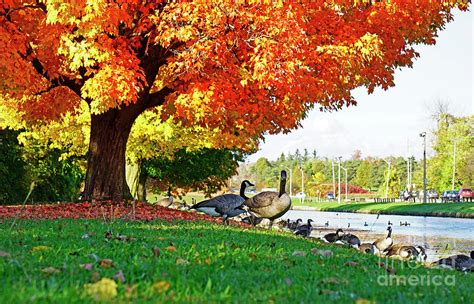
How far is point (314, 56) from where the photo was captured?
1711cm

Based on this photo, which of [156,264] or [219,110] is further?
[219,110]

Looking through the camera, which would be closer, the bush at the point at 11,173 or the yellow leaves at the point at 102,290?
the yellow leaves at the point at 102,290

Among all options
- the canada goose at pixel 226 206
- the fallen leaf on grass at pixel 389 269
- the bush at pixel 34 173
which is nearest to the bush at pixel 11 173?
the bush at pixel 34 173

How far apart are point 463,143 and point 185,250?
87.7 m

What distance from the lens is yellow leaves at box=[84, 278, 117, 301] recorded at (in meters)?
4.83

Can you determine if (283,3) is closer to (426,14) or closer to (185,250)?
(426,14)

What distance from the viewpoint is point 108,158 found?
19828 mm

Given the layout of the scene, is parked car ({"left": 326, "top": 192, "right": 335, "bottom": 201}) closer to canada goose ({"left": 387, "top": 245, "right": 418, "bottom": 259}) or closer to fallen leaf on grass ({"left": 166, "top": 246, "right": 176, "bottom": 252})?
canada goose ({"left": 387, "top": 245, "right": 418, "bottom": 259})

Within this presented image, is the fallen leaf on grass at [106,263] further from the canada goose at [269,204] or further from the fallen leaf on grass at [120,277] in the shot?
the canada goose at [269,204]

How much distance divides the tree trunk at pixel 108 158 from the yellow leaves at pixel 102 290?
1485 centimetres

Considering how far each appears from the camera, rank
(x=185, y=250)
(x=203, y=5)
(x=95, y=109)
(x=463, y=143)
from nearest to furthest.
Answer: (x=185, y=250) < (x=203, y=5) < (x=95, y=109) < (x=463, y=143)

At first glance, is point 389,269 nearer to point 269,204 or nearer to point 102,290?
point 102,290

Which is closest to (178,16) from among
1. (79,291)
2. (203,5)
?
(203,5)

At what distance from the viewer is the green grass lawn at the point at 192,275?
16.5 ft
